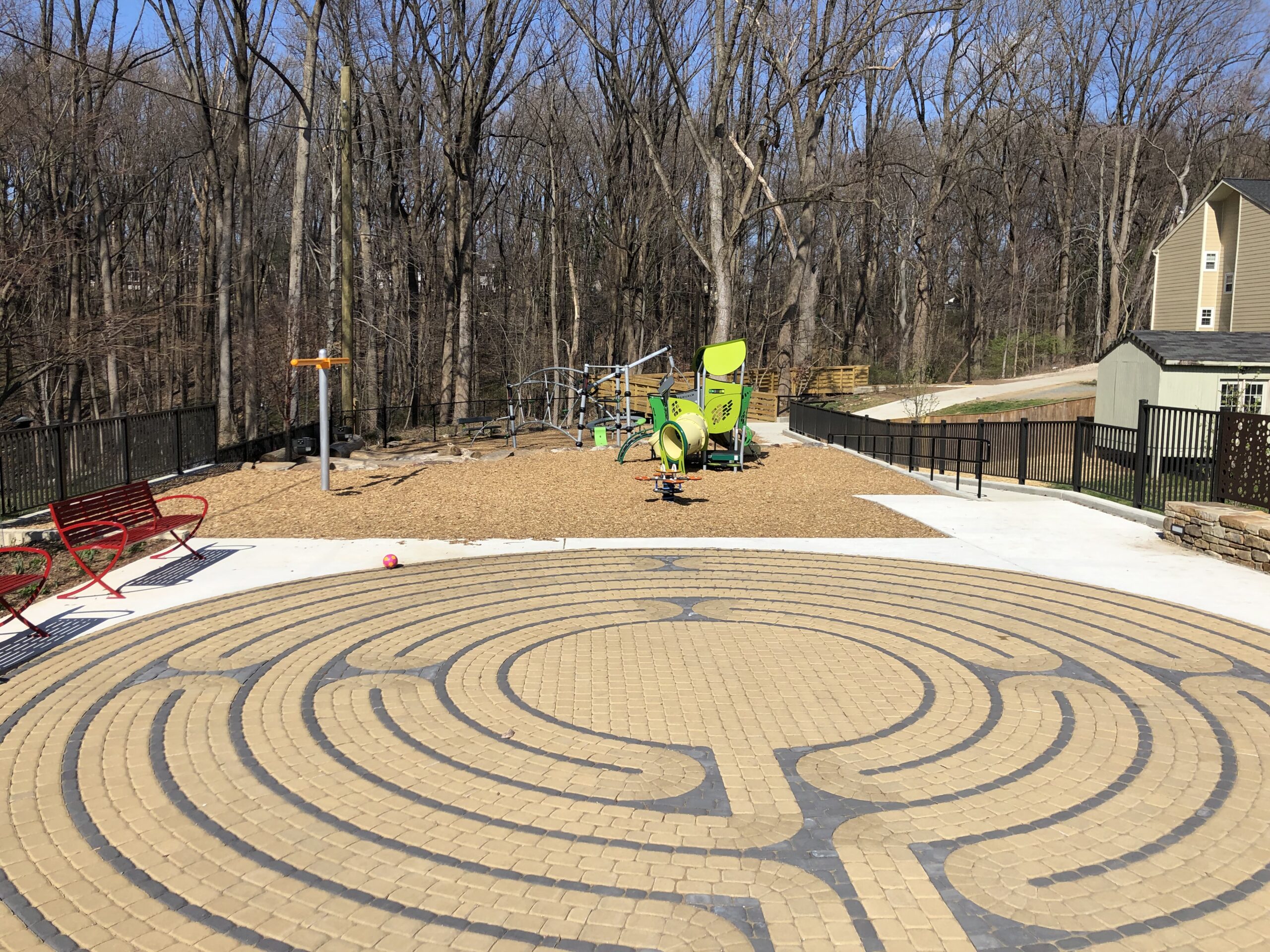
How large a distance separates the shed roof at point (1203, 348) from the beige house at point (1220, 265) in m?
5.19

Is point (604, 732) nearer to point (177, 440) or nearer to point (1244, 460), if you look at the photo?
point (1244, 460)

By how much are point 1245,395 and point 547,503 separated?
16710mm

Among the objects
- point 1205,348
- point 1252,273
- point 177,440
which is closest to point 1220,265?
point 1252,273

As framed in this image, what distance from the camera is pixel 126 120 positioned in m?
29.7

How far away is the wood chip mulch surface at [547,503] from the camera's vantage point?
42.5 feet

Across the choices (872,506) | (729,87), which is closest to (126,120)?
(729,87)

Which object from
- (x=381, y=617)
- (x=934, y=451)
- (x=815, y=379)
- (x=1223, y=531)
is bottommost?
(x=381, y=617)

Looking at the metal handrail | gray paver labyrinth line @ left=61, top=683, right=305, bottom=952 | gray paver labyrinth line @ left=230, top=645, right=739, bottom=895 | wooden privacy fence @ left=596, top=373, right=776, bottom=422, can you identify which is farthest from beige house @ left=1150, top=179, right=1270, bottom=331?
gray paver labyrinth line @ left=61, top=683, right=305, bottom=952

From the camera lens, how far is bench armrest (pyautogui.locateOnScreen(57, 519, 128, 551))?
29.2ft

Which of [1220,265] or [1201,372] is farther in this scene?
[1220,265]

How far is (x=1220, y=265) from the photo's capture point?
3078 centimetres

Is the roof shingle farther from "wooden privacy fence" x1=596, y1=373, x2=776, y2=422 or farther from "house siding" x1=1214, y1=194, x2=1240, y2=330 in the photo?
"wooden privacy fence" x1=596, y1=373, x2=776, y2=422

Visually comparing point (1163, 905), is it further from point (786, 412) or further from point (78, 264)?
point (786, 412)

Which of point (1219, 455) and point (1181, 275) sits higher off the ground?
point (1181, 275)
